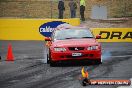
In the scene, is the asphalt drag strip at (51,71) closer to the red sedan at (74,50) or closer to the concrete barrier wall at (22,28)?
the red sedan at (74,50)

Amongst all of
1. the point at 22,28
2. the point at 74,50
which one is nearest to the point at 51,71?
the point at 74,50

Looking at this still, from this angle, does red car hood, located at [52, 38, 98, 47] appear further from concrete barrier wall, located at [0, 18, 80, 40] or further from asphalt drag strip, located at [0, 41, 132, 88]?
concrete barrier wall, located at [0, 18, 80, 40]

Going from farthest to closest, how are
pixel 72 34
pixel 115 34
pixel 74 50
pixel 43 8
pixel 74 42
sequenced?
pixel 43 8
pixel 115 34
pixel 72 34
pixel 74 42
pixel 74 50

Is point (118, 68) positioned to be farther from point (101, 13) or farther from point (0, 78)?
point (101, 13)

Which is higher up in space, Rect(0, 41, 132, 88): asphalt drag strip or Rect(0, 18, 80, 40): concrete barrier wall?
Rect(0, 18, 80, 40): concrete barrier wall

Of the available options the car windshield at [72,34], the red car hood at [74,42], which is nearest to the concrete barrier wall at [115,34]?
the car windshield at [72,34]

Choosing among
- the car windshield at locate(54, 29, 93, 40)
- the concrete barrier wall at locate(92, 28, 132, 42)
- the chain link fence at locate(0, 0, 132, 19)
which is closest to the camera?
the car windshield at locate(54, 29, 93, 40)

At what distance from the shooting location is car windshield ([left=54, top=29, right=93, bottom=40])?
20.3 m

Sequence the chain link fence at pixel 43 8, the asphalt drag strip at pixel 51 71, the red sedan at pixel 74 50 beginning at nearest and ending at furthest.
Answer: the asphalt drag strip at pixel 51 71
the red sedan at pixel 74 50
the chain link fence at pixel 43 8

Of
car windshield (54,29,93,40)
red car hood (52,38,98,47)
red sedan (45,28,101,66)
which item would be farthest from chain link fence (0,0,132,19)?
red sedan (45,28,101,66)

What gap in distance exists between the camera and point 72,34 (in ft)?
67.3

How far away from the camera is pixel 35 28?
3269cm

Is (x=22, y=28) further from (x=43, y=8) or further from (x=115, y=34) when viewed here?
(x=43, y=8)

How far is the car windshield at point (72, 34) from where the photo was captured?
20.3m
